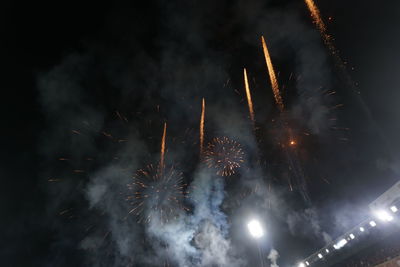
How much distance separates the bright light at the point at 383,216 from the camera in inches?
1264

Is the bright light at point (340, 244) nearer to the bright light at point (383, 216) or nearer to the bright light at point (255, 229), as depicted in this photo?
the bright light at point (383, 216)

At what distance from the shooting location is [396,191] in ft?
107

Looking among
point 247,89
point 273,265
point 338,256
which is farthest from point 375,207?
point 247,89

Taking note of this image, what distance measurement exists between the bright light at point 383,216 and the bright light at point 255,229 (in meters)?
32.0

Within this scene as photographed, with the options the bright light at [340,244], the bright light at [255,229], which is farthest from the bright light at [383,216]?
the bright light at [255,229]

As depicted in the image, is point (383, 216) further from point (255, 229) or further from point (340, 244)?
point (255, 229)

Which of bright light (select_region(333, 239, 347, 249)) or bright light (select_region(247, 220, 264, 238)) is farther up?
bright light (select_region(247, 220, 264, 238))

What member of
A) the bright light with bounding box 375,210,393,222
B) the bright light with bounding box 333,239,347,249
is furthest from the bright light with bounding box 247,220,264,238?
the bright light with bounding box 333,239,347,249

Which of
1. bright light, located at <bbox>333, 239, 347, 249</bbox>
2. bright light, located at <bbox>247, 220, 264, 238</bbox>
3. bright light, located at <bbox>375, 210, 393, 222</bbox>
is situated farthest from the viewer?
bright light, located at <bbox>333, 239, 347, 249</bbox>

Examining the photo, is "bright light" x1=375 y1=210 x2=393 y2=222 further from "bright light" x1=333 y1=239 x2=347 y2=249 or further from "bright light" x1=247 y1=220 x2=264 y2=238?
"bright light" x1=247 y1=220 x2=264 y2=238

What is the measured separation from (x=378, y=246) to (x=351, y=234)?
957cm

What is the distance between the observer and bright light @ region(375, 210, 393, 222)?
3210 cm

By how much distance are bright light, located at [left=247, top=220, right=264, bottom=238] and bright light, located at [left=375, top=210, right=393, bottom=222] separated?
32017 millimetres

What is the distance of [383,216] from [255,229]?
34173mm
